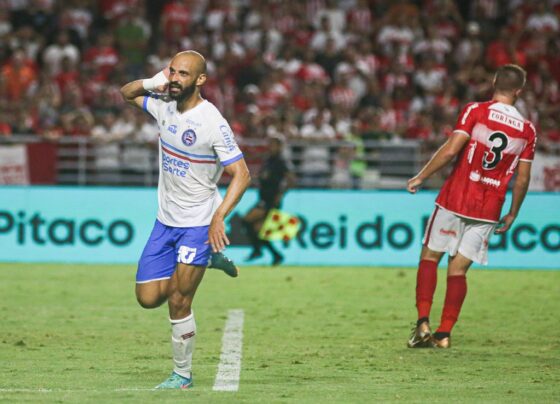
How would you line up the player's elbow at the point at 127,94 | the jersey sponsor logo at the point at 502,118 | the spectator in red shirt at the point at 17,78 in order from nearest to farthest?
1. the player's elbow at the point at 127,94
2. the jersey sponsor logo at the point at 502,118
3. the spectator in red shirt at the point at 17,78

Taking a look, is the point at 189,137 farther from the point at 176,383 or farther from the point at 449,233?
the point at 449,233

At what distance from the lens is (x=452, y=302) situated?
9875 mm

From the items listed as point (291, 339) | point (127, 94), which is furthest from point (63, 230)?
point (127, 94)

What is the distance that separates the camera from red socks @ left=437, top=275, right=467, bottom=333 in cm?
981

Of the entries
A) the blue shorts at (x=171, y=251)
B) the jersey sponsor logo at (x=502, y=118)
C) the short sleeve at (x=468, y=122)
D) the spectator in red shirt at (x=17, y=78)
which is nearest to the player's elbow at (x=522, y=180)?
the jersey sponsor logo at (x=502, y=118)

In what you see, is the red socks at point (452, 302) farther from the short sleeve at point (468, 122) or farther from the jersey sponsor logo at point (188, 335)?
the jersey sponsor logo at point (188, 335)

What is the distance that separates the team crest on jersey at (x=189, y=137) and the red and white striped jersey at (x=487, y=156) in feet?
9.89

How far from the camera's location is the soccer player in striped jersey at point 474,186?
965 cm

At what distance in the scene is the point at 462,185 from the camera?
384 inches

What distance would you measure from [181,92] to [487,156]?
3.35 meters

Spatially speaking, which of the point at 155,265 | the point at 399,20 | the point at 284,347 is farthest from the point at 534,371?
the point at 399,20

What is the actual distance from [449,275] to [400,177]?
31.1 ft

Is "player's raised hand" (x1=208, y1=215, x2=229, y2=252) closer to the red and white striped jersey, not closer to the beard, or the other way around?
the beard

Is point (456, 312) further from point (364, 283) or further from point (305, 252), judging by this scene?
point (305, 252)
